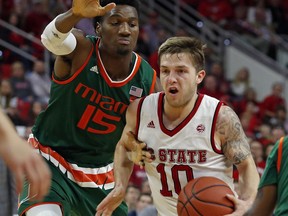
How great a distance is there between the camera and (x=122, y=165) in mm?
5617

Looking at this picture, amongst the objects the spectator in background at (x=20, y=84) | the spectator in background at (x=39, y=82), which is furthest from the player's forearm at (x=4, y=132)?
the spectator in background at (x=39, y=82)

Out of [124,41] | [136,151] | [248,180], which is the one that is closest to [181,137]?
[136,151]

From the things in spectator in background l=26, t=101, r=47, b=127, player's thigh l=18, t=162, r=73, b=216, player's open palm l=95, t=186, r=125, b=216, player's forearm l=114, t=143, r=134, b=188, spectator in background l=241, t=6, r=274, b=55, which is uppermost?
spectator in background l=241, t=6, r=274, b=55

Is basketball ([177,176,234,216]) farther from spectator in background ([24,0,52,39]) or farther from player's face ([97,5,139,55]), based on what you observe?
Answer: spectator in background ([24,0,52,39])

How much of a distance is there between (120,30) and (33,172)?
290cm

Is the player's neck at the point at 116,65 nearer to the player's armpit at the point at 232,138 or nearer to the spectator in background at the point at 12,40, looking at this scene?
the player's armpit at the point at 232,138

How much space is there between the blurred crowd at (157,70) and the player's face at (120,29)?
2677 millimetres

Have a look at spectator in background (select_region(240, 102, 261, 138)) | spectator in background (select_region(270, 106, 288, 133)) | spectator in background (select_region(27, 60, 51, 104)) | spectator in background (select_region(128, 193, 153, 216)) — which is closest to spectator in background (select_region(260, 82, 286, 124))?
spectator in background (select_region(270, 106, 288, 133))

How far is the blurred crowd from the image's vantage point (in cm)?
1111

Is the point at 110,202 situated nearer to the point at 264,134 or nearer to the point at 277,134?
the point at 277,134

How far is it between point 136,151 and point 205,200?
0.91 metres

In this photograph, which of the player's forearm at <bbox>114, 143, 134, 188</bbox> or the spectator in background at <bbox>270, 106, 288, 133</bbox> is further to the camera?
the spectator in background at <bbox>270, 106, 288, 133</bbox>

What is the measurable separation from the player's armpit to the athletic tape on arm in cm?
121

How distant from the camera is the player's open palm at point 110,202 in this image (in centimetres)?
537
